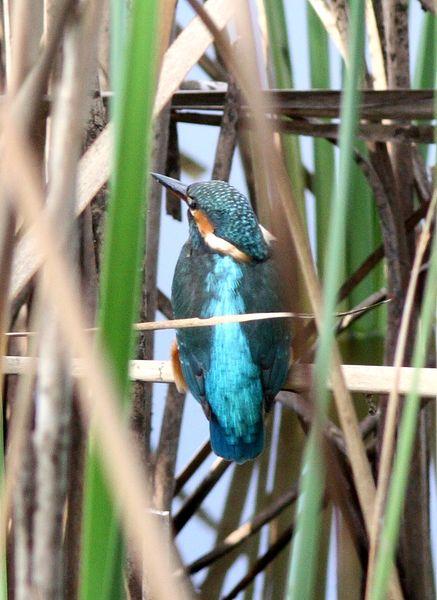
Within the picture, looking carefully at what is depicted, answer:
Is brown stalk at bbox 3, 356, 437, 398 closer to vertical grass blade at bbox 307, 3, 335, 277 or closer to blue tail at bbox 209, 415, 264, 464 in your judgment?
blue tail at bbox 209, 415, 264, 464

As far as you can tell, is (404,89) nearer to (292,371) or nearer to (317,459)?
(292,371)

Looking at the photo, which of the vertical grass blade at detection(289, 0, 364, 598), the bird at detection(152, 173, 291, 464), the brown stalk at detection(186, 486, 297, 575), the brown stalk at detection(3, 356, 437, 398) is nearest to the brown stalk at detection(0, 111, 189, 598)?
the vertical grass blade at detection(289, 0, 364, 598)

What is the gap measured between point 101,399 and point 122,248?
0.29 ft

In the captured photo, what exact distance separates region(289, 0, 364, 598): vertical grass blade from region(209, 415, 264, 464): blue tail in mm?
846

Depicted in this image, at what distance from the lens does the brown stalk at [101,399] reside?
1.74 ft

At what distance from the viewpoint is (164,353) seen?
2771 millimetres

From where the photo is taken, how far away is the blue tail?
5.03 ft

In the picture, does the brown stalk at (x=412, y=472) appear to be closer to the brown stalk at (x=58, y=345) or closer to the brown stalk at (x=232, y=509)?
the brown stalk at (x=232, y=509)

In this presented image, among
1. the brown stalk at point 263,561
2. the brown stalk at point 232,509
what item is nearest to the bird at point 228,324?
the brown stalk at point 263,561

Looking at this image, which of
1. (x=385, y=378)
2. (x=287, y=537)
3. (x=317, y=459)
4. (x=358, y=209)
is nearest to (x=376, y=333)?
(x=358, y=209)

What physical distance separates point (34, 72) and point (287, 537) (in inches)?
64.9

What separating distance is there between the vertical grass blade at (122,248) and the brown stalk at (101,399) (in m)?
0.01

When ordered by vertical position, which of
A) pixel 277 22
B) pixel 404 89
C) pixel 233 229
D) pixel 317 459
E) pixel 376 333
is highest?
pixel 277 22

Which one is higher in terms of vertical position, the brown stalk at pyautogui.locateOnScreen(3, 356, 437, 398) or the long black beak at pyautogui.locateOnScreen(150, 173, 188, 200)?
the long black beak at pyautogui.locateOnScreen(150, 173, 188, 200)
